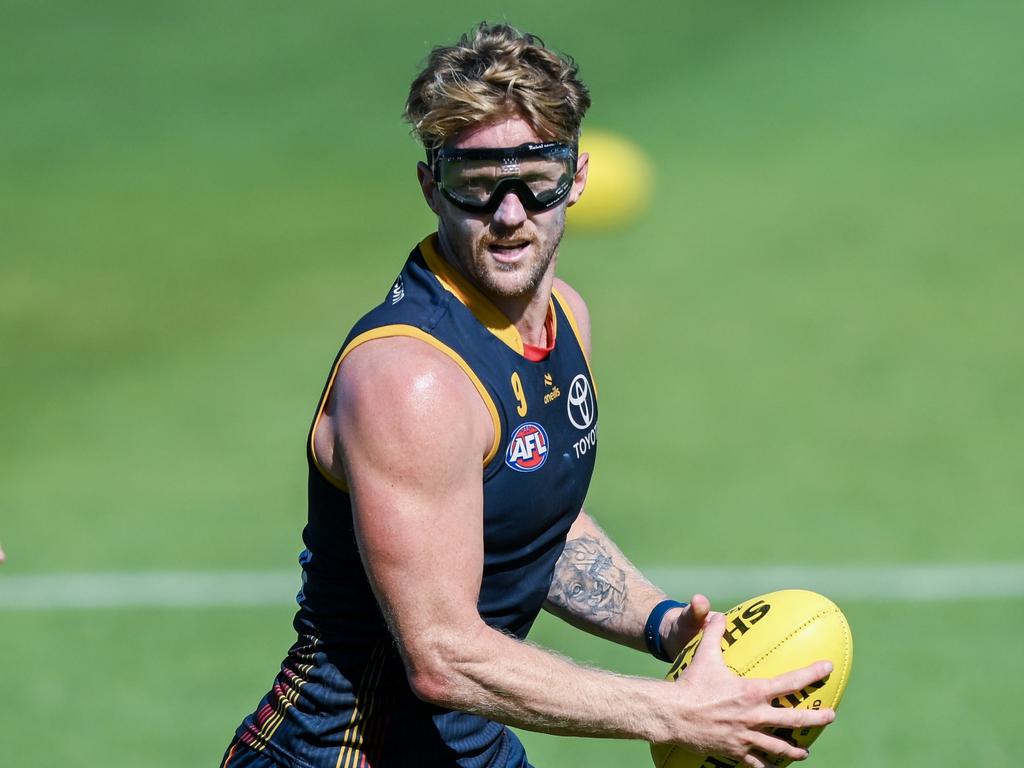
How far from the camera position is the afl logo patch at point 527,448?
4.64 m

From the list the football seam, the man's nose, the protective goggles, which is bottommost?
the football seam

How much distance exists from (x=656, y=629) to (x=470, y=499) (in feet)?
4.09

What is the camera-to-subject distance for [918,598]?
9383 millimetres

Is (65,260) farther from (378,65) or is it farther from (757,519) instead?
(757,519)

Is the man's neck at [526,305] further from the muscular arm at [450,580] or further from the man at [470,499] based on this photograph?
the muscular arm at [450,580]

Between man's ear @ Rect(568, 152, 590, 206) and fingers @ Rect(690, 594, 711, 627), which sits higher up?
man's ear @ Rect(568, 152, 590, 206)

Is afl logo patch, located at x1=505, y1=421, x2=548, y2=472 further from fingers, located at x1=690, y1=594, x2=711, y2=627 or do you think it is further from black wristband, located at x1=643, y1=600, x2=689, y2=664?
black wristband, located at x1=643, y1=600, x2=689, y2=664

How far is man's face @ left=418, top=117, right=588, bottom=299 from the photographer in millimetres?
4746

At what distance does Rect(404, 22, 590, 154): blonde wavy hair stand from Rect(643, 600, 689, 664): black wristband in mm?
1574

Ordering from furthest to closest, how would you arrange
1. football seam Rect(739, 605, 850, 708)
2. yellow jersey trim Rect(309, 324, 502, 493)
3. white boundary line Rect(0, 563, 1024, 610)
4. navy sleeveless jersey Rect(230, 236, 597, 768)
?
white boundary line Rect(0, 563, 1024, 610), football seam Rect(739, 605, 850, 708), navy sleeveless jersey Rect(230, 236, 597, 768), yellow jersey trim Rect(309, 324, 502, 493)

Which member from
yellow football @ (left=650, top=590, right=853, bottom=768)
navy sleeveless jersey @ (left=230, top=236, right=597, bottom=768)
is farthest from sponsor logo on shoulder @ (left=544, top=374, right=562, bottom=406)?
yellow football @ (left=650, top=590, right=853, bottom=768)

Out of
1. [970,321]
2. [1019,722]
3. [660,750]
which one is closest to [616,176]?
[970,321]

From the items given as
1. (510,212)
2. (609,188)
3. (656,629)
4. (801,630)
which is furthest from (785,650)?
(609,188)

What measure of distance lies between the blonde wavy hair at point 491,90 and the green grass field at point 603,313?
4014mm
